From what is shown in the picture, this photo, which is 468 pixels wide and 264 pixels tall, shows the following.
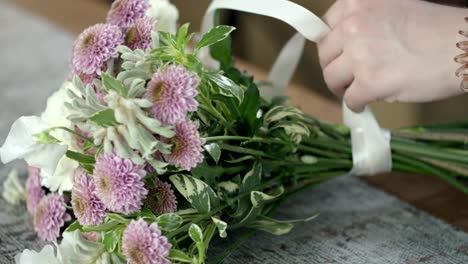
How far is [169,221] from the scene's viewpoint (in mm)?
523

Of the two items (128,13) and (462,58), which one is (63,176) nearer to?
(128,13)

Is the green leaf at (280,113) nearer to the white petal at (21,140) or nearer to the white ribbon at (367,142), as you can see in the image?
the white ribbon at (367,142)

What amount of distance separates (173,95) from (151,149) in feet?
0.13

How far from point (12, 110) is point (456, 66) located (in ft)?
1.89

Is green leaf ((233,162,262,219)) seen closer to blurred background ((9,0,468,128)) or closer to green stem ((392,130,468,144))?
green stem ((392,130,468,144))

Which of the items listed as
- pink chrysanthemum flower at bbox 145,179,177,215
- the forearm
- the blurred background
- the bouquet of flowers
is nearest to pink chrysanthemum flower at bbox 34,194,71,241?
the bouquet of flowers

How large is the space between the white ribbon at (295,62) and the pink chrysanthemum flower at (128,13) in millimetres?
107

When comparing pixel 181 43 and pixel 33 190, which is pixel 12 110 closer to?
pixel 33 190

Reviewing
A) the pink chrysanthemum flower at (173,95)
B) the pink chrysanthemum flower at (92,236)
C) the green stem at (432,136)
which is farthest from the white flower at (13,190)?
the green stem at (432,136)

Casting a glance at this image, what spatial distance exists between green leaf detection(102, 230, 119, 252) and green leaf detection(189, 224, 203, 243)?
0.05 meters

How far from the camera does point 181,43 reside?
0.54 m

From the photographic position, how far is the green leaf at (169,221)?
0.52m

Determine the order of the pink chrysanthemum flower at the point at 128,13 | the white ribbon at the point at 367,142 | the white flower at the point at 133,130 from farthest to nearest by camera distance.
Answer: the white ribbon at the point at 367,142 → the pink chrysanthemum flower at the point at 128,13 → the white flower at the point at 133,130

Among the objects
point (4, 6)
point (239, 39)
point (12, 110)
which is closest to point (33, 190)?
point (12, 110)
